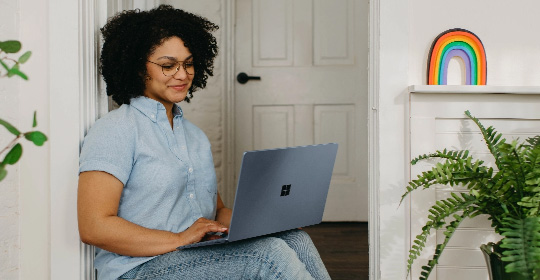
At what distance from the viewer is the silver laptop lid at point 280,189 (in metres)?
1.11

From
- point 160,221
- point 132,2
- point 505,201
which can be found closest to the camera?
point 160,221

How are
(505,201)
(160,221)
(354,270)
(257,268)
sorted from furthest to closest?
(354,270)
(505,201)
(160,221)
(257,268)

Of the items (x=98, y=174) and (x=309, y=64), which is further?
(x=309, y=64)

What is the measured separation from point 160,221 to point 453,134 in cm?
104

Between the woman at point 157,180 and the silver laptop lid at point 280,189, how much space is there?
0.06 meters

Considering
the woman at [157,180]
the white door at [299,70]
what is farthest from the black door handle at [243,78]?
the woman at [157,180]

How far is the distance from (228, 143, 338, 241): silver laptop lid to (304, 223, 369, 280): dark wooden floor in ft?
4.27

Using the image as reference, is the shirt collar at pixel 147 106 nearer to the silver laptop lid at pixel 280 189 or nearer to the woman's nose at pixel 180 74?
the woman's nose at pixel 180 74

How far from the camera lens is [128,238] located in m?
1.18

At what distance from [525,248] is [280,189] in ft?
1.93

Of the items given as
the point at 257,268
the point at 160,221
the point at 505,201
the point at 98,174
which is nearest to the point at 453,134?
the point at 505,201

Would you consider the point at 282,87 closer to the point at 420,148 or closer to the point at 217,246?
the point at 420,148

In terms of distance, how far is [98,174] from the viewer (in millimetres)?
1186

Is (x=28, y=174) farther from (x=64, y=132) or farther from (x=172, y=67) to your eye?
(x=172, y=67)
